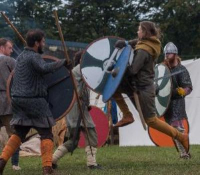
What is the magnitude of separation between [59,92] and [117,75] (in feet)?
2.20

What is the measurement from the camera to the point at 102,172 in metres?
6.89

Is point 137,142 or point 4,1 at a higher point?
point 4,1

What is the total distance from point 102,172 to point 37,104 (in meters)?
1.02

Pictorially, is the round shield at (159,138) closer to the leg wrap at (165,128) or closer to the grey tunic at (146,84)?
the leg wrap at (165,128)

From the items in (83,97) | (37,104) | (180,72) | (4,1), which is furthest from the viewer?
(4,1)

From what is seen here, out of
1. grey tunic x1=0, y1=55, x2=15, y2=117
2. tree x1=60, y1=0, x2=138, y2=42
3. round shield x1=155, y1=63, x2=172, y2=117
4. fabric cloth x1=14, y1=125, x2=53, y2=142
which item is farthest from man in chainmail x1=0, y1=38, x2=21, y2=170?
tree x1=60, y1=0, x2=138, y2=42

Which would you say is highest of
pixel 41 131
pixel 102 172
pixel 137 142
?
pixel 41 131

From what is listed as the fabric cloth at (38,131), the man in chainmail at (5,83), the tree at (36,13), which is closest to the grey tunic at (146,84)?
the fabric cloth at (38,131)

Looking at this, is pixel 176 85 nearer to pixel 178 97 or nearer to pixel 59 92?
pixel 178 97

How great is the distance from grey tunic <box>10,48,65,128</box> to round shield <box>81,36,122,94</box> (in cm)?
65

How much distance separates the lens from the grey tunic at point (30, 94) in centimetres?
652

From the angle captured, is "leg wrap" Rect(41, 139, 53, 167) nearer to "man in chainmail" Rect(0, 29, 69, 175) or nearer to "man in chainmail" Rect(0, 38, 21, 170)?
"man in chainmail" Rect(0, 29, 69, 175)

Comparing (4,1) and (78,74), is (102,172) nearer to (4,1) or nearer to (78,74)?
(78,74)

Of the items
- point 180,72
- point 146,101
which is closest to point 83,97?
point 146,101
